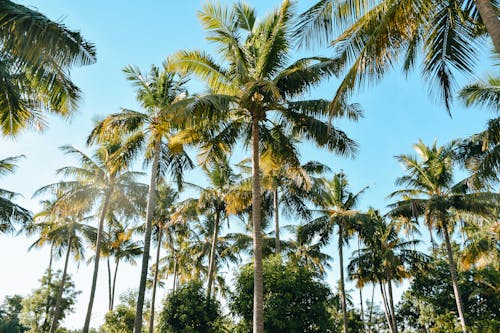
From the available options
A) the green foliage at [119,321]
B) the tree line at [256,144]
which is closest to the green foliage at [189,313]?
the tree line at [256,144]

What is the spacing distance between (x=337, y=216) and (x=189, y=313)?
10273mm

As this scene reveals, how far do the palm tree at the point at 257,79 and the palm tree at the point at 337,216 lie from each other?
10835 mm

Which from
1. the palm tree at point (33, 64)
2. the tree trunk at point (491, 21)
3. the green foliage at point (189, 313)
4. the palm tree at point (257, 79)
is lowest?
the green foliage at point (189, 313)

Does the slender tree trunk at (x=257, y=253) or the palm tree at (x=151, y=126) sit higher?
the palm tree at (x=151, y=126)

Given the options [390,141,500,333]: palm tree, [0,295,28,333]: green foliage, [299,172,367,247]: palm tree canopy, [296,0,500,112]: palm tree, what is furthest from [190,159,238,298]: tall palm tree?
[0,295,28,333]: green foliage

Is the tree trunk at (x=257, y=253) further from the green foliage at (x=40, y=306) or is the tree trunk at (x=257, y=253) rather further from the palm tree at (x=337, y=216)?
the green foliage at (x=40, y=306)

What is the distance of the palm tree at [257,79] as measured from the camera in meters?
11.6

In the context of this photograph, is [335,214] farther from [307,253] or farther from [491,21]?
[491,21]

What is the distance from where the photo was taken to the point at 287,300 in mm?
15297

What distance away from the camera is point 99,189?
65.9ft

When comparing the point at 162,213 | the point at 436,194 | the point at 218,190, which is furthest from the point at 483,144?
the point at 162,213

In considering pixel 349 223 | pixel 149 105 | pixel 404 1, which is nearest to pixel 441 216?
pixel 349 223

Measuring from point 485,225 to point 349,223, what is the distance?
23.9ft

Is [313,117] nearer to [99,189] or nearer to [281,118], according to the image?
[281,118]
